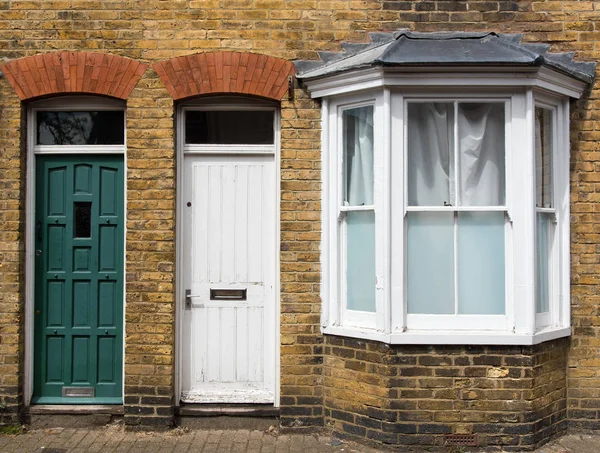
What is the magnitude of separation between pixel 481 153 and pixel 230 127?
87.3 inches

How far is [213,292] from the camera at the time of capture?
5887 millimetres

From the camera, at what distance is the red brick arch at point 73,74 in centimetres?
567

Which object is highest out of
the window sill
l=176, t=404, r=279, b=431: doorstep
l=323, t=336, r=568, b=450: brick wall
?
the window sill

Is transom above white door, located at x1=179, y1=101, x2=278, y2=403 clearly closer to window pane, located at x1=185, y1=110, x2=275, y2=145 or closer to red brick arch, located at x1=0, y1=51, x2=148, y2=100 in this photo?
window pane, located at x1=185, y1=110, x2=275, y2=145

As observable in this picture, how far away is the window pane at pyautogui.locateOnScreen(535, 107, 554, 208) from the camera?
5.55 meters

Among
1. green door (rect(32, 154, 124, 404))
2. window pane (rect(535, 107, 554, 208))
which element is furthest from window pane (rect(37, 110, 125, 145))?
window pane (rect(535, 107, 554, 208))

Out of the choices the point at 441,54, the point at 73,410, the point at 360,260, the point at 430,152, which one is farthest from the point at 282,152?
the point at 73,410

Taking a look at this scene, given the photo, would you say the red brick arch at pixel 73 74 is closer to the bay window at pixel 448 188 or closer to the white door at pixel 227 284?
the white door at pixel 227 284

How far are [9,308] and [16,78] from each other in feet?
6.58

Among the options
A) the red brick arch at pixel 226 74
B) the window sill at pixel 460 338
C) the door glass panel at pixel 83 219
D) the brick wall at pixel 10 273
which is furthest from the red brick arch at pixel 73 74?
the window sill at pixel 460 338

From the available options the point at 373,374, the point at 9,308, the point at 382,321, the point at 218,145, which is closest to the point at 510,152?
the point at 382,321

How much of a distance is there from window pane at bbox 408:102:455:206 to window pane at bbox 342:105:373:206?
1.13 feet

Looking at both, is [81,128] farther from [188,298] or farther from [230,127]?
[188,298]

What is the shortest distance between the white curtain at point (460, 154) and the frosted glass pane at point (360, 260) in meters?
0.45
